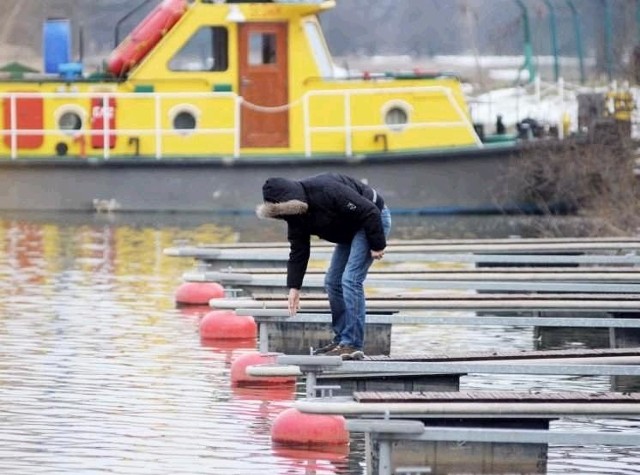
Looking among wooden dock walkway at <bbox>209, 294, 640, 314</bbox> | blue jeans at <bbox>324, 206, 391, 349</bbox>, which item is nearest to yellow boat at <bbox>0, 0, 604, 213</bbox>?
wooden dock walkway at <bbox>209, 294, 640, 314</bbox>

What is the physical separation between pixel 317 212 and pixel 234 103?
18.3 meters

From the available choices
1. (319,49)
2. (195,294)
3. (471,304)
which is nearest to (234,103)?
(319,49)

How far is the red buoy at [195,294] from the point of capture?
19.1 m

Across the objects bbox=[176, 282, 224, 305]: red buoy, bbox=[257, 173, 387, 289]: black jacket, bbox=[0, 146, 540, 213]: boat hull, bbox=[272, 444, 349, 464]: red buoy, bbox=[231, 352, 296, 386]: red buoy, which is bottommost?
bbox=[272, 444, 349, 464]: red buoy

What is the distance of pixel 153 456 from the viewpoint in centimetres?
1155

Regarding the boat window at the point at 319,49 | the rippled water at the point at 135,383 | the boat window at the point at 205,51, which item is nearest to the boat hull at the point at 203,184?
the boat window at the point at 205,51

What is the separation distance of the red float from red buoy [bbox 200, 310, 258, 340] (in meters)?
15.2

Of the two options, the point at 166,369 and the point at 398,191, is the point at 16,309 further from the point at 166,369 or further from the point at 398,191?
the point at 398,191

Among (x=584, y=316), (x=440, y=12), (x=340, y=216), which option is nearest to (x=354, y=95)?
(x=440, y=12)

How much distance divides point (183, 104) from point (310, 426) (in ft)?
64.3

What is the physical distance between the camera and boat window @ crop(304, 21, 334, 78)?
31.5 m

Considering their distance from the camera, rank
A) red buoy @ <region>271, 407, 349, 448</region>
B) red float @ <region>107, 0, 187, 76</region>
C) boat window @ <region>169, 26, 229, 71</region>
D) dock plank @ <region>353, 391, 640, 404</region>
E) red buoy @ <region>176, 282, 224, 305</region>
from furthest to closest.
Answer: red float @ <region>107, 0, 187, 76</region>
boat window @ <region>169, 26, 229, 71</region>
red buoy @ <region>176, 282, 224, 305</region>
red buoy @ <region>271, 407, 349, 448</region>
dock plank @ <region>353, 391, 640, 404</region>

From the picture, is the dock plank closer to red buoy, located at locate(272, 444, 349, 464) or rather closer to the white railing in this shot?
red buoy, located at locate(272, 444, 349, 464)

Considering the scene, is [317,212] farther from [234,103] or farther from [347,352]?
[234,103]
